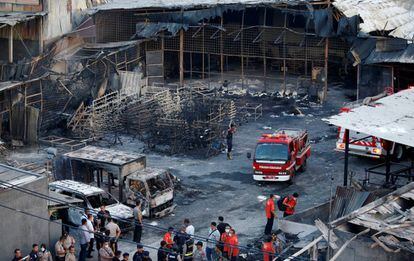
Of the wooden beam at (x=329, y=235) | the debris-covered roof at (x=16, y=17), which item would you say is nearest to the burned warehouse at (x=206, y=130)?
the wooden beam at (x=329, y=235)

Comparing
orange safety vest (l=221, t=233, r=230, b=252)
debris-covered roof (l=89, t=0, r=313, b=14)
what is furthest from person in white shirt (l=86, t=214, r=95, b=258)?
debris-covered roof (l=89, t=0, r=313, b=14)

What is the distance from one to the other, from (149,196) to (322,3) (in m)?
15.9

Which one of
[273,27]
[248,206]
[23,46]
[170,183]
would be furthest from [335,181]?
[23,46]

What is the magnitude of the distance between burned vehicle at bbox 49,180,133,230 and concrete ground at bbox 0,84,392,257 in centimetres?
83

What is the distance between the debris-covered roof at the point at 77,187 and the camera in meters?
26.9

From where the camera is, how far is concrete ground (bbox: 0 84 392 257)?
2781 centimetres

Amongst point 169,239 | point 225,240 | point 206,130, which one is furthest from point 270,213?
point 206,130

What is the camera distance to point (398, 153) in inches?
1275

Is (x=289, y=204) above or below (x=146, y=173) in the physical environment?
below

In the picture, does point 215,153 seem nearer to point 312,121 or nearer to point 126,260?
point 312,121

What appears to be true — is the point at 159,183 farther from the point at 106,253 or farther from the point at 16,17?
the point at 16,17

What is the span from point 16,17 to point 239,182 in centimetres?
1207

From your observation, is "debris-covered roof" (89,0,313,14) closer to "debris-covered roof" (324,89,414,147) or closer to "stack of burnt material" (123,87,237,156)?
"stack of burnt material" (123,87,237,156)

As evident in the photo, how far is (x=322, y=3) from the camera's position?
132 ft
